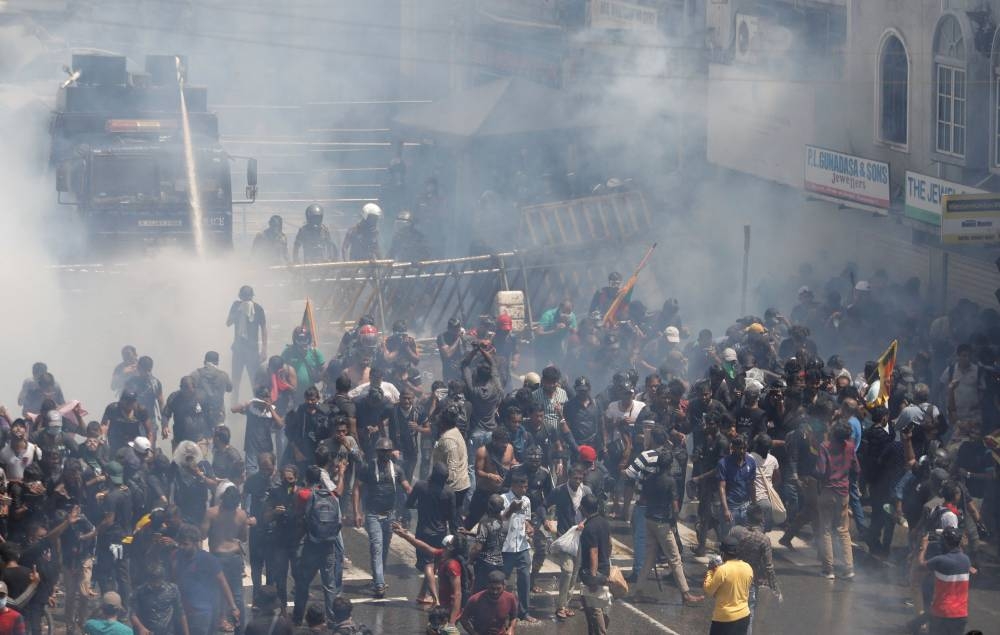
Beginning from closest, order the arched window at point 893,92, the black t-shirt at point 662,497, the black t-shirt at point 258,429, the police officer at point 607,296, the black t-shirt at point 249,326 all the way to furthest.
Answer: the black t-shirt at point 662,497 → the black t-shirt at point 258,429 → the black t-shirt at point 249,326 → the police officer at point 607,296 → the arched window at point 893,92

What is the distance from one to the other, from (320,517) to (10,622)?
2.34m

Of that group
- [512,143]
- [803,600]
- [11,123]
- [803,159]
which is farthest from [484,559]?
[11,123]

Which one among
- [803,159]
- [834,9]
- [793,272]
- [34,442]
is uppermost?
[834,9]

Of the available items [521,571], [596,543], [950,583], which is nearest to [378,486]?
[521,571]

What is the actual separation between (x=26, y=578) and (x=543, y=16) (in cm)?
2307

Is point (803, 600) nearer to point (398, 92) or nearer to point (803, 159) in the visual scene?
point (803, 159)

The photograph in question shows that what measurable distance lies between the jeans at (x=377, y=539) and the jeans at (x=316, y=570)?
0.64 metres

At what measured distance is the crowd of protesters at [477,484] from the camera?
9.91 m

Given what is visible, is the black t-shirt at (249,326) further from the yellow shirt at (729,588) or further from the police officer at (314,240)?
the yellow shirt at (729,588)

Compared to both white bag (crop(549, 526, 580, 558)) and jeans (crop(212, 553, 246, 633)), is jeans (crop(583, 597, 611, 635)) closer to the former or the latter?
white bag (crop(549, 526, 580, 558))

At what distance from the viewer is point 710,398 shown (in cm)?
1312

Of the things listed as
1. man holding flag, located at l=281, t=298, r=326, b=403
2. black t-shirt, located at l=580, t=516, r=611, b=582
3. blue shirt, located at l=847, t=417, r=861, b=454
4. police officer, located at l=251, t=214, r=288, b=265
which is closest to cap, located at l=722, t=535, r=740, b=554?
black t-shirt, located at l=580, t=516, r=611, b=582

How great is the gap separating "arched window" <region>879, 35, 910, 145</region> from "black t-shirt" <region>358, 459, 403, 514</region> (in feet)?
37.6

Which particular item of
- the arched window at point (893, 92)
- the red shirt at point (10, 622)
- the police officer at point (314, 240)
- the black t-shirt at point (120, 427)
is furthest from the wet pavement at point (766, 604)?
the police officer at point (314, 240)
